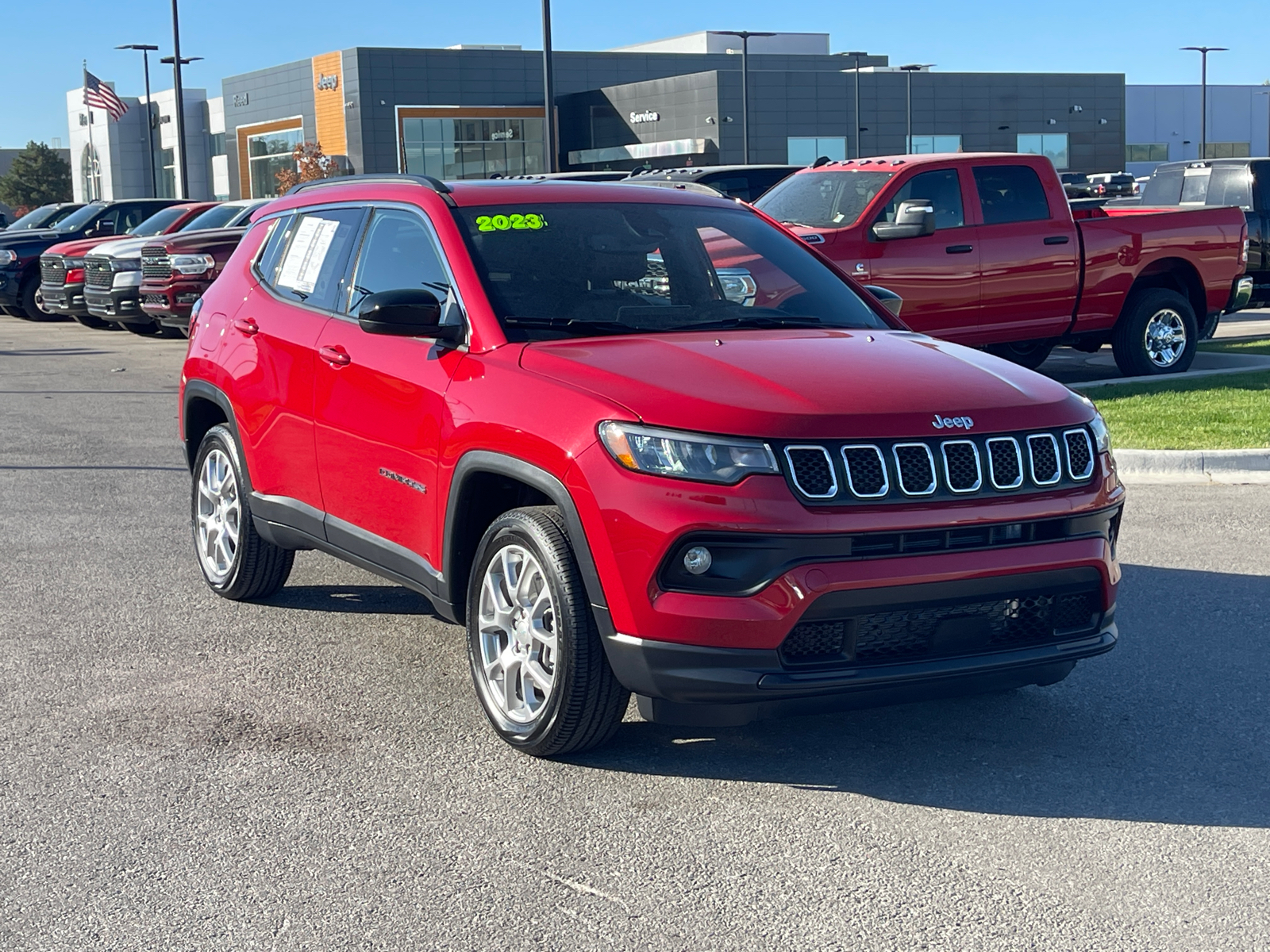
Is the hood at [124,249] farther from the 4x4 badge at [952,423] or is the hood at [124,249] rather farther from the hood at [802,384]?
the 4x4 badge at [952,423]

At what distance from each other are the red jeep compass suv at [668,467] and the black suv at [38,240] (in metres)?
22.9

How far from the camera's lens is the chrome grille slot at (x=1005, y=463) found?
14.5ft

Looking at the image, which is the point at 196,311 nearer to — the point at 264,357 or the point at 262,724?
the point at 264,357

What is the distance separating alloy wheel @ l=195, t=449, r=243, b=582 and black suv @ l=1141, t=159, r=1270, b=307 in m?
14.3

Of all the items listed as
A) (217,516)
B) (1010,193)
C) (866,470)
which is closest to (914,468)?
(866,470)

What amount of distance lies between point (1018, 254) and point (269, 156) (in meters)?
72.2

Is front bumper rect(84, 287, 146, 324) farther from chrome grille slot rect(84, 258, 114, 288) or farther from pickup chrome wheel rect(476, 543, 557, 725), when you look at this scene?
pickup chrome wheel rect(476, 543, 557, 725)

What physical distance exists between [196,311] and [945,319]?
7439 millimetres

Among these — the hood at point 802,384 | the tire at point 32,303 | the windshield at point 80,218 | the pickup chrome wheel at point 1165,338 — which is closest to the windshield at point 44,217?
the windshield at point 80,218

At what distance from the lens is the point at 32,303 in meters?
27.8

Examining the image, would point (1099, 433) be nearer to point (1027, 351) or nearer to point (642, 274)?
point (642, 274)

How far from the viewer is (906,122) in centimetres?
7712

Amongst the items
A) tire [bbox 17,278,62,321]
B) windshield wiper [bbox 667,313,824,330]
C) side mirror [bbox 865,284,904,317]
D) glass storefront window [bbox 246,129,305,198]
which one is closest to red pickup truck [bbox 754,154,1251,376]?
side mirror [bbox 865,284,904,317]

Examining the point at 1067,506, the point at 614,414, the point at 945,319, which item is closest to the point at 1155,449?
the point at 945,319
